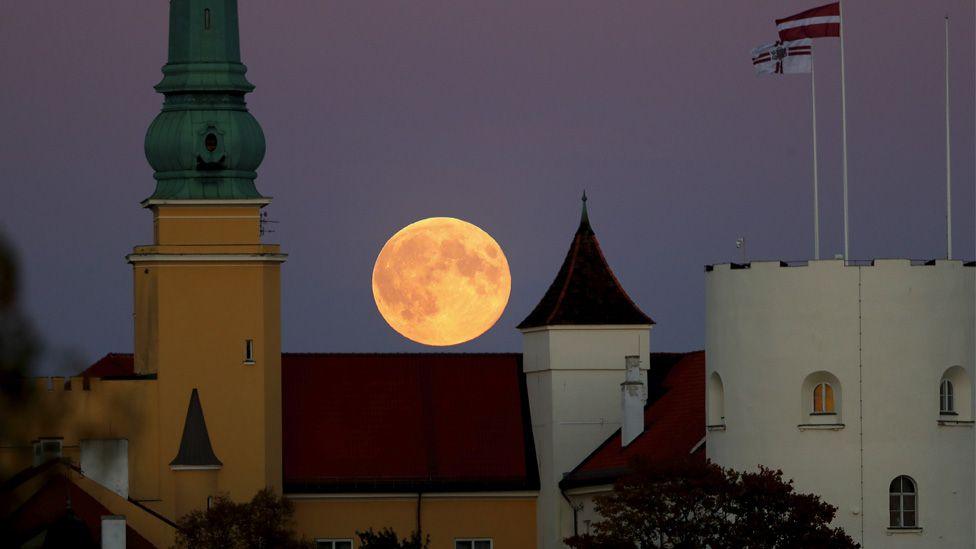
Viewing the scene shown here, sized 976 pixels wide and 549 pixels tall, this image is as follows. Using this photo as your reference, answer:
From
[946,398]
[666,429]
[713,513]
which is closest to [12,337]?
[713,513]

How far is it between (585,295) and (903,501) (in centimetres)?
2318

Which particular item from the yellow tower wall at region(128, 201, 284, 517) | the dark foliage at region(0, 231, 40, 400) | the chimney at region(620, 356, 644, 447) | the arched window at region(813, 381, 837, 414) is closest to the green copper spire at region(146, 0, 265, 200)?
the yellow tower wall at region(128, 201, 284, 517)

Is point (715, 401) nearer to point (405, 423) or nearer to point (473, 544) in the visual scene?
point (473, 544)

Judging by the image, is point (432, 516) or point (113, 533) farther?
point (432, 516)

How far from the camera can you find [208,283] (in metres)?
80.0

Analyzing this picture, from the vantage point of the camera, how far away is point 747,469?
208 feet

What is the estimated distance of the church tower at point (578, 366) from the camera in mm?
82250

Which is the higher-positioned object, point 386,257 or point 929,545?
point 386,257

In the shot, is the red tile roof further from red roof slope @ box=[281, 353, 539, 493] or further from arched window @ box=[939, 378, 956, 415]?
arched window @ box=[939, 378, 956, 415]

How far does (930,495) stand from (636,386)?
17.4 metres

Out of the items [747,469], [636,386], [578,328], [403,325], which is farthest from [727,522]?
[403,325]

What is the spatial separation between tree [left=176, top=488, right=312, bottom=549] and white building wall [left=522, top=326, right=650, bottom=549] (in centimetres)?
966

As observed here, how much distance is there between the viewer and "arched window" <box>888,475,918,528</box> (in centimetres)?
6200

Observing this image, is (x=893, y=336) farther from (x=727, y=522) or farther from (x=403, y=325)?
(x=403, y=325)
